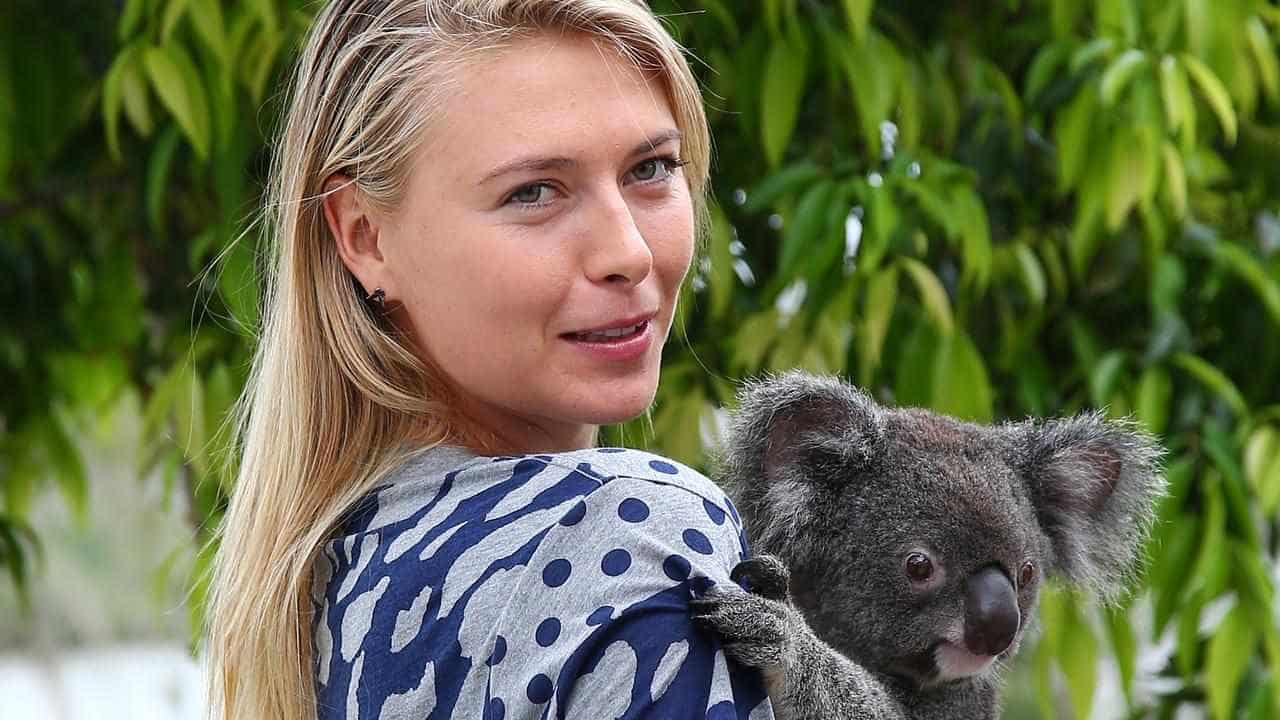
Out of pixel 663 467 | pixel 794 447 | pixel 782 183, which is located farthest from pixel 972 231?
pixel 663 467

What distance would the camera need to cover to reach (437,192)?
892mm

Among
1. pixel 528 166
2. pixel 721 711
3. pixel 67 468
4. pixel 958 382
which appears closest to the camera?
pixel 721 711

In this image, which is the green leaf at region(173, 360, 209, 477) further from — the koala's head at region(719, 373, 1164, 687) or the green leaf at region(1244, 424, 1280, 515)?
the green leaf at region(1244, 424, 1280, 515)

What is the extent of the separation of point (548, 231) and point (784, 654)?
0.90 feet

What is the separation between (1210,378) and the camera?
1889 mm

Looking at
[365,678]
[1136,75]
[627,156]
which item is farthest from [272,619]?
[1136,75]

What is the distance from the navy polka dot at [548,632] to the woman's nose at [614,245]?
22 centimetres

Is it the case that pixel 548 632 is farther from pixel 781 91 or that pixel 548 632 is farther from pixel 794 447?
pixel 781 91

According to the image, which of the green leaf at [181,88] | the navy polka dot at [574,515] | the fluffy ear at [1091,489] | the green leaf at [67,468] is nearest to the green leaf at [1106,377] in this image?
the fluffy ear at [1091,489]

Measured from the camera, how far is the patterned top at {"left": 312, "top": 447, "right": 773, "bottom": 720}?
73 centimetres

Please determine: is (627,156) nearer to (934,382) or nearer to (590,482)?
(590,482)

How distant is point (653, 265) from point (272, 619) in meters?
0.32

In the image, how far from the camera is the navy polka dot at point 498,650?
76 centimetres

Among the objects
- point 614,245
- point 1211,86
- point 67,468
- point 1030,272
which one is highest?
point 614,245
